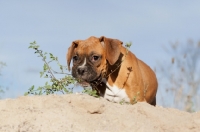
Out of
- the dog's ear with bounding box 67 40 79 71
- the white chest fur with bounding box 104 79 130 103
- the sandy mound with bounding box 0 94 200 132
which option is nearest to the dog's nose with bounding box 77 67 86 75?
the white chest fur with bounding box 104 79 130 103

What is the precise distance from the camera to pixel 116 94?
871 centimetres

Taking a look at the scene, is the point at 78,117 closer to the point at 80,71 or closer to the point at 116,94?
the point at 80,71

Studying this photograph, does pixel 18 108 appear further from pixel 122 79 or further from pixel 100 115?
pixel 122 79

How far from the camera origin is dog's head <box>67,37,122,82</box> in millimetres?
8484

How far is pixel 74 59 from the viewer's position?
9.01 metres

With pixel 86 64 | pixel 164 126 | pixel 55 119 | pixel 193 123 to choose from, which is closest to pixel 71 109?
pixel 55 119

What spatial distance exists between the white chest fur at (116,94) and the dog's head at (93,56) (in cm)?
38

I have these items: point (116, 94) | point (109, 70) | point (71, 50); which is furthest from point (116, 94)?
point (71, 50)

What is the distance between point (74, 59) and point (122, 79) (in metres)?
1.01

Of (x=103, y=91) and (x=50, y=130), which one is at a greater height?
(x=50, y=130)

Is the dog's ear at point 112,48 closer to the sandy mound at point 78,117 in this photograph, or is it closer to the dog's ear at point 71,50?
the dog's ear at point 71,50

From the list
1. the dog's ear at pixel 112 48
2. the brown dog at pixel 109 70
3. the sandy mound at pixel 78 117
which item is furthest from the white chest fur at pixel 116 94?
the sandy mound at pixel 78 117

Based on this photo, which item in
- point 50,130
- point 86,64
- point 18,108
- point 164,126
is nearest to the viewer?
point 50,130

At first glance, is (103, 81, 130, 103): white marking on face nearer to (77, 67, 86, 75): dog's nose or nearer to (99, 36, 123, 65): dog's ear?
(99, 36, 123, 65): dog's ear
